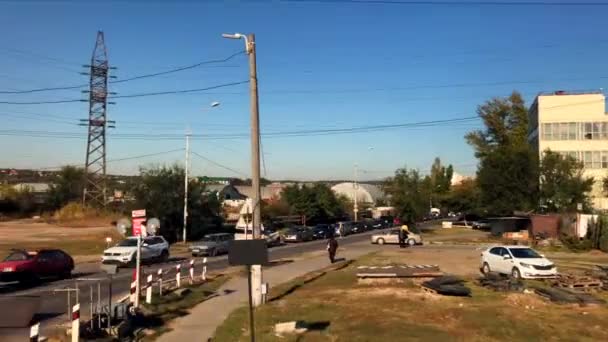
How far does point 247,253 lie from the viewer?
11125mm

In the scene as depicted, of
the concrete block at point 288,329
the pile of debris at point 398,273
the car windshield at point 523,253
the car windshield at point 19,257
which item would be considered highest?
the car windshield at point 19,257

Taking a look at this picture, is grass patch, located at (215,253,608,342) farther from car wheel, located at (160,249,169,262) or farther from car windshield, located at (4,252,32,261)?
car wheel, located at (160,249,169,262)

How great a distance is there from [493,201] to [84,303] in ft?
192

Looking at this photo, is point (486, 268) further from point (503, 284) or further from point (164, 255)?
point (164, 255)

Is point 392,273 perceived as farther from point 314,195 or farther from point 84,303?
point 314,195

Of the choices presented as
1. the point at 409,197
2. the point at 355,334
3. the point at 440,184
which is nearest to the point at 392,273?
the point at 355,334

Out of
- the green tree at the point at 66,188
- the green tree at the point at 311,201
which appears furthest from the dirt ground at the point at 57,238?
the green tree at the point at 311,201

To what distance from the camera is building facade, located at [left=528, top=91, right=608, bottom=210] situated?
72.6m

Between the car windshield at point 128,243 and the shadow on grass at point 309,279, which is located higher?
the car windshield at point 128,243

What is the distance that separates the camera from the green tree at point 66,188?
9619cm

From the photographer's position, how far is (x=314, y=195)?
8519 centimetres

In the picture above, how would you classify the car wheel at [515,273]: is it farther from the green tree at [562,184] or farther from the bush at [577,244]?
the green tree at [562,184]

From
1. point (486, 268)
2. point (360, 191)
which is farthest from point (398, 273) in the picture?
point (360, 191)

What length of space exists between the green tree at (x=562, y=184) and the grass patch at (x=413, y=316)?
43.3m
